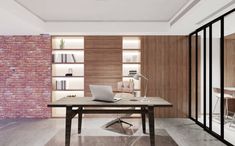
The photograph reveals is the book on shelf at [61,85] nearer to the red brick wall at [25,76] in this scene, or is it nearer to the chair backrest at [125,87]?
the red brick wall at [25,76]

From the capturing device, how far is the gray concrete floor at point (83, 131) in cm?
450

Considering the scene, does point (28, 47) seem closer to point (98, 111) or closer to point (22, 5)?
point (22, 5)

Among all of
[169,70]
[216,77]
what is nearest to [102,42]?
[169,70]

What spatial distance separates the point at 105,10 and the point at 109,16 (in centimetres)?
57

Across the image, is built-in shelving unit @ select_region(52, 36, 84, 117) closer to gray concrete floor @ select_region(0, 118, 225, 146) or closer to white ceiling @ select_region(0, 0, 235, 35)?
white ceiling @ select_region(0, 0, 235, 35)

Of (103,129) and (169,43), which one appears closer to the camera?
(103,129)

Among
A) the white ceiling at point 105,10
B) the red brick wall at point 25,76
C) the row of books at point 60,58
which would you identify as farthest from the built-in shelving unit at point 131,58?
the red brick wall at point 25,76

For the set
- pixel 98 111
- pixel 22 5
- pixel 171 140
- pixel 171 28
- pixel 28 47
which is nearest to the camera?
pixel 98 111

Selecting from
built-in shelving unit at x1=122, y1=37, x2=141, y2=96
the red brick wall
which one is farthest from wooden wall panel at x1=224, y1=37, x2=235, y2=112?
the red brick wall

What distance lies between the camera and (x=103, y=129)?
5445 mm

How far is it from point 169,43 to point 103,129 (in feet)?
9.95

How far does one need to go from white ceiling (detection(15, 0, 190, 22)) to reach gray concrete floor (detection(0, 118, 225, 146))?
2604mm

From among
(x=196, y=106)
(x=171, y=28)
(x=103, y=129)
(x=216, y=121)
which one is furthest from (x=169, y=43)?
(x=103, y=129)

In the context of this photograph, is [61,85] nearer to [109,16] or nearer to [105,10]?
[109,16]
